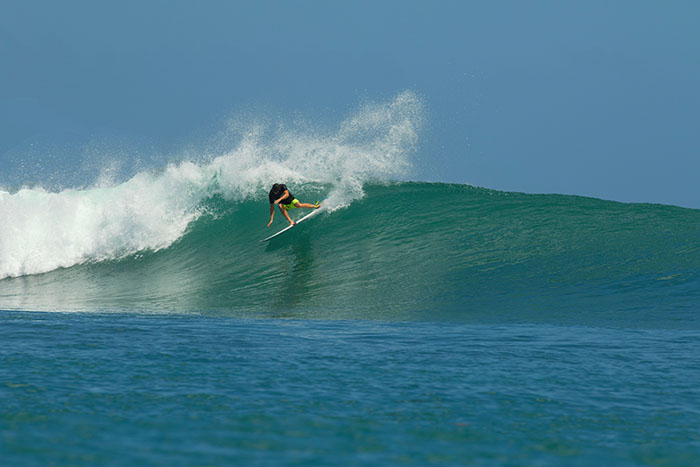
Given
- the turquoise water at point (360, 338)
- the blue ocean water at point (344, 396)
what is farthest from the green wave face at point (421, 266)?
the blue ocean water at point (344, 396)

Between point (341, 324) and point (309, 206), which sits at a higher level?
point (309, 206)

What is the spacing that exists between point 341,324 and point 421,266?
469 centimetres

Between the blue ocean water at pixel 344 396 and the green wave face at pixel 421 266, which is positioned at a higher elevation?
the green wave face at pixel 421 266

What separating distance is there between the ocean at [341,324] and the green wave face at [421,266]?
71mm

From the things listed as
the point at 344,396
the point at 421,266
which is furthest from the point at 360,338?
the point at 421,266

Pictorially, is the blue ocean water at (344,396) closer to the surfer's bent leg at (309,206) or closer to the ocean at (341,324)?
the ocean at (341,324)

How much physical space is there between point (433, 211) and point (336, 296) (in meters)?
6.19

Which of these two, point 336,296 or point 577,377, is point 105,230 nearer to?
point 336,296

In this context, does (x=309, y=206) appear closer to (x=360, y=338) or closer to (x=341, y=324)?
(x=341, y=324)

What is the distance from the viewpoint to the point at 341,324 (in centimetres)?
800

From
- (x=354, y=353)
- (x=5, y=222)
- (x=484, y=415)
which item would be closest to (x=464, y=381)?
(x=484, y=415)

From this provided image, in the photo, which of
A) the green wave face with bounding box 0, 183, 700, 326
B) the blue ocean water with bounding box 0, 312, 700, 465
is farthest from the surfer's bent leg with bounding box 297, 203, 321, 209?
the blue ocean water with bounding box 0, 312, 700, 465

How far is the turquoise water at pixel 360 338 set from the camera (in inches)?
157

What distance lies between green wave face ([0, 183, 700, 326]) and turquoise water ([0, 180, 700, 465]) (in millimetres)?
69
